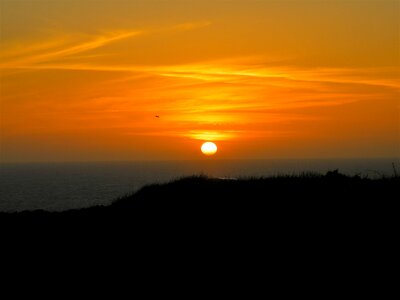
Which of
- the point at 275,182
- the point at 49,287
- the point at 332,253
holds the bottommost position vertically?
the point at 49,287

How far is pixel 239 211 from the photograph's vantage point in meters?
18.1

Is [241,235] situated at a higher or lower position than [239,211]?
lower

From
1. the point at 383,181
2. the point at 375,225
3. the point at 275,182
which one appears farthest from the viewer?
the point at 275,182

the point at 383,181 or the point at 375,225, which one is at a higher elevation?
the point at 383,181

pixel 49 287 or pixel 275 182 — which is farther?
pixel 275 182

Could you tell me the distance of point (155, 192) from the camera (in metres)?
23.4

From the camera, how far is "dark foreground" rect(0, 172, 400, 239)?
16375 millimetres

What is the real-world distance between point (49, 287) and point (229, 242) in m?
5.12

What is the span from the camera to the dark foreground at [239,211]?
53.7 ft

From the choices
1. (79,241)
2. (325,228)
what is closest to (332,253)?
(325,228)

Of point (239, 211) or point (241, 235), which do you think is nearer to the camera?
point (241, 235)

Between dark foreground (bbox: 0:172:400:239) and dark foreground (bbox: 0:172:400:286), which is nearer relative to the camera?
dark foreground (bbox: 0:172:400:286)

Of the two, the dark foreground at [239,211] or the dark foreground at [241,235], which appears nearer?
the dark foreground at [241,235]

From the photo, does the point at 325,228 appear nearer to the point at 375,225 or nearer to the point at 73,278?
the point at 375,225
